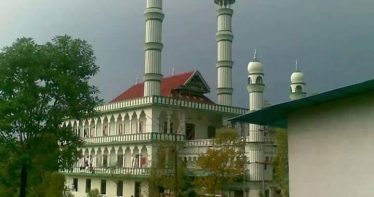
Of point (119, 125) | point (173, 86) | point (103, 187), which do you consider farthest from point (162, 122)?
point (103, 187)

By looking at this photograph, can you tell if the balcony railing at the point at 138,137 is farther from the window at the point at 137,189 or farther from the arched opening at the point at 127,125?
the window at the point at 137,189

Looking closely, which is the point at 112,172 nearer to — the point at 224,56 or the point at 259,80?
the point at 224,56

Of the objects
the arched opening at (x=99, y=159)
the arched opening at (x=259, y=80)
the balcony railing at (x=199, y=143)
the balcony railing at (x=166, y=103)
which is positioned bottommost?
the arched opening at (x=99, y=159)

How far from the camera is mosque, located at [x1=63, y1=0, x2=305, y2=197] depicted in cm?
3192

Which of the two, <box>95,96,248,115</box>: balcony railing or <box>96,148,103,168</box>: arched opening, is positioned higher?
<box>95,96,248,115</box>: balcony railing

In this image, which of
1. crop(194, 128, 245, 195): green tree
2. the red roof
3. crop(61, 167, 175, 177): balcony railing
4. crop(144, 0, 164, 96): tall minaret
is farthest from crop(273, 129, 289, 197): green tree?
the red roof

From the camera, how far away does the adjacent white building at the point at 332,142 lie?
872 centimetres

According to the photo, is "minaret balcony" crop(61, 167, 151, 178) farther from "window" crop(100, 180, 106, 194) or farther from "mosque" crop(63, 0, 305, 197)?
"window" crop(100, 180, 106, 194)

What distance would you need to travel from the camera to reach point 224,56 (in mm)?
37719

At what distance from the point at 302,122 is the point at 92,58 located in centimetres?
1068

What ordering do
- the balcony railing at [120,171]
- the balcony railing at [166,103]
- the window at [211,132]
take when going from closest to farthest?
the balcony railing at [120,171], the balcony railing at [166,103], the window at [211,132]

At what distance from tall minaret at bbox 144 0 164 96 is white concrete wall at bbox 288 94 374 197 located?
23.8 m

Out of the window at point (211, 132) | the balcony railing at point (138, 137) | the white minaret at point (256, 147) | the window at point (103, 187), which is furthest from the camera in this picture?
the window at point (103, 187)

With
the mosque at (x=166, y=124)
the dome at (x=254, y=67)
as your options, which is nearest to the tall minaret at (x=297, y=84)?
the mosque at (x=166, y=124)
